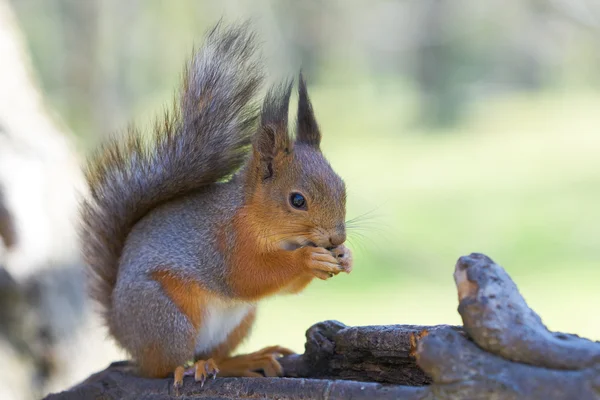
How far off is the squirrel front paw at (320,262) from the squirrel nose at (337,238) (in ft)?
0.07

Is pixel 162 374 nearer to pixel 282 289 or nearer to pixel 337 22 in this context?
pixel 282 289

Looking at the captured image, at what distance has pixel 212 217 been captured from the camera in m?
1.66

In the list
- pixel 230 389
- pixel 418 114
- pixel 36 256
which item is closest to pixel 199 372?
pixel 230 389

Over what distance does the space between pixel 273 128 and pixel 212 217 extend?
232 millimetres

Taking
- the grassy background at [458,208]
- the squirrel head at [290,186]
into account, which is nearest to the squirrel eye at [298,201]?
the squirrel head at [290,186]

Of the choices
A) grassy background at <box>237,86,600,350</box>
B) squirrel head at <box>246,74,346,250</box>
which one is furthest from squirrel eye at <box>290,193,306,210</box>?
grassy background at <box>237,86,600,350</box>

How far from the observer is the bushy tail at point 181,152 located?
5.28 feet

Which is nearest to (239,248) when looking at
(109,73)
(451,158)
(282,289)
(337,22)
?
(282,289)

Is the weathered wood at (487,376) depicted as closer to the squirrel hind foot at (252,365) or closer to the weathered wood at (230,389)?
the weathered wood at (230,389)

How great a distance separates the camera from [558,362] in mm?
971

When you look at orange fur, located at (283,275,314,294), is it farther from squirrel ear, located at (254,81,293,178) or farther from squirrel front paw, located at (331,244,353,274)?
squirrel ear, located at (254,81,293,178)

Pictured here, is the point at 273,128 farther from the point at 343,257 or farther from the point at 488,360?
the point at 488,360

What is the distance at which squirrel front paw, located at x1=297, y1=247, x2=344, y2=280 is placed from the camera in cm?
146

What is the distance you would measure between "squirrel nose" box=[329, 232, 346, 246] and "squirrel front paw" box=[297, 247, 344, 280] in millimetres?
23
